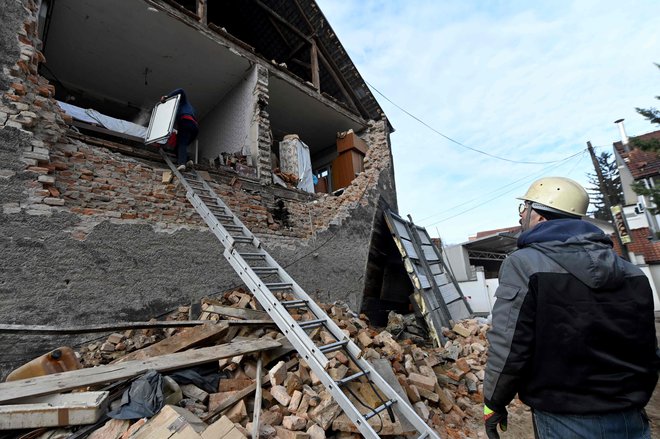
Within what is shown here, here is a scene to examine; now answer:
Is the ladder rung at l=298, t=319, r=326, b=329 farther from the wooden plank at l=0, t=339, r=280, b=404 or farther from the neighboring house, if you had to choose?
the neighboring house

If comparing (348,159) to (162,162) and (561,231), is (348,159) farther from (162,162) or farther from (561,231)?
(561,231)

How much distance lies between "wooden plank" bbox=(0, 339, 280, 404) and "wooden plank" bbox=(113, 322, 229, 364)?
180mm

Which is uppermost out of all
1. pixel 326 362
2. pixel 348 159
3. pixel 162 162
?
pixel 348 159

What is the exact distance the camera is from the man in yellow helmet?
1.34 meters

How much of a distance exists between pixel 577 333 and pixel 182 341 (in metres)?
3.01

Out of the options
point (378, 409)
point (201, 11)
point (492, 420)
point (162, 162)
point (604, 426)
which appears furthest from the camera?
point (201, 11)

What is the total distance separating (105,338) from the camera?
11.4 feet

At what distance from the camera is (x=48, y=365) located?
253 centimetres

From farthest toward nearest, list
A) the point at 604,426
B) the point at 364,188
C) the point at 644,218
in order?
the point at 644,218 → the point at 364,188 → the point at 604,426

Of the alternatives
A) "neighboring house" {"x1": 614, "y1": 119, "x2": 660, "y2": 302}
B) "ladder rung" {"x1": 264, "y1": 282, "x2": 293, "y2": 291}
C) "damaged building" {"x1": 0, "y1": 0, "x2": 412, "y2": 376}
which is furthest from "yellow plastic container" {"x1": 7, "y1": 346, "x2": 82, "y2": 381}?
"neighboring house" {"x1": 614, "y1": 119, "x2": 660, "y2": 302}

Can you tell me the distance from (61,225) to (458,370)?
16.7 ft

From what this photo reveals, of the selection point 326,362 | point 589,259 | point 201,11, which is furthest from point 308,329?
point 201,11

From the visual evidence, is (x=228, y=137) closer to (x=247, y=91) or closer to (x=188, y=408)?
(x=247, y=91)

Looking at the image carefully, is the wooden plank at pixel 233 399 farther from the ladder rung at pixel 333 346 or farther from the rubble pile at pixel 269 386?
the ladder rung at pixel 333 346
